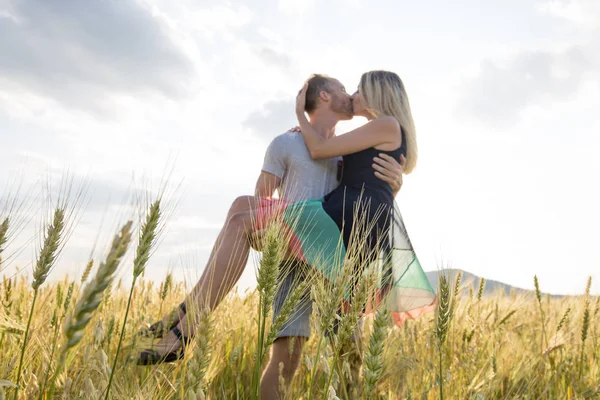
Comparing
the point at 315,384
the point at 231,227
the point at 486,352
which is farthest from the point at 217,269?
the point at 486,352

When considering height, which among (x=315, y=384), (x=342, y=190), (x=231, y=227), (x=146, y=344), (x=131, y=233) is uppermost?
(x=342, y=190)

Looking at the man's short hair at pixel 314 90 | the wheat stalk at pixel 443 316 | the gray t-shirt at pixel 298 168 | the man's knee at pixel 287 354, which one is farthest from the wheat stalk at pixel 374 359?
the man's short hair at pixel 314 90

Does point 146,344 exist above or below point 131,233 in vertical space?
below

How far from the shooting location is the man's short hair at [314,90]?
127 inches

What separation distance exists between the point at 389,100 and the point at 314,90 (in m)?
0.47

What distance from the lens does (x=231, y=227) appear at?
2.32 meters

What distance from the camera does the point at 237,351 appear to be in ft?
7.63

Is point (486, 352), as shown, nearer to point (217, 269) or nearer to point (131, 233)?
point (217, 269)

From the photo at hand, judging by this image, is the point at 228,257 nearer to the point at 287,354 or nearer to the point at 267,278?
the point at 287,354

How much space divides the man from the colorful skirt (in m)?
0.23

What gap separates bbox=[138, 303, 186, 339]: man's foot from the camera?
206 centimetres

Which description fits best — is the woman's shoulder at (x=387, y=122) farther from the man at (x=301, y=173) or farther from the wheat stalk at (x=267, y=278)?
the wheat stalk at (x=267, y=278)

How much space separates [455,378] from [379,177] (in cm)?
109

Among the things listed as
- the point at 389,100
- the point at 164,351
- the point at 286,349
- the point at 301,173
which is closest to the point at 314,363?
the point at 164,351
